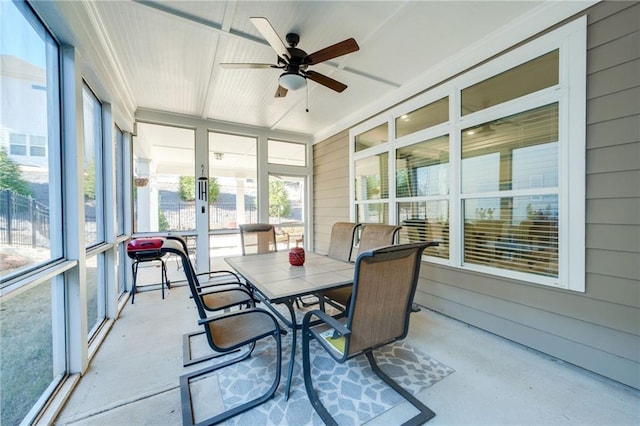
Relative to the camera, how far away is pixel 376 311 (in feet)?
4.64

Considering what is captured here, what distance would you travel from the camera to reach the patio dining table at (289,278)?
1.68 m

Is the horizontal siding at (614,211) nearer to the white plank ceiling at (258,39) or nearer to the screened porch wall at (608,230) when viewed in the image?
the screened porch wall at (608,230)

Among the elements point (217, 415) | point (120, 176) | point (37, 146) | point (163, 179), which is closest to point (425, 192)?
point (217, 415)

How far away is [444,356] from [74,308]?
117 inches

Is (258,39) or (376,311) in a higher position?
(258,39)

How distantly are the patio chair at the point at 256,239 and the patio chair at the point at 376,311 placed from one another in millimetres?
1931

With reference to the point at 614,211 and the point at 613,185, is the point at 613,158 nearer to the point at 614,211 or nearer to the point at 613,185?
the point at 613,185

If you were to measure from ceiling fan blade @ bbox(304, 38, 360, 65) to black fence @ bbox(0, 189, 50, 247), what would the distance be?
7.28 feet

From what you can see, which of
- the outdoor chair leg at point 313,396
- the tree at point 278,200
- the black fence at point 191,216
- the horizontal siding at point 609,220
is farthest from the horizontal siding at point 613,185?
the black fence at point 191,216

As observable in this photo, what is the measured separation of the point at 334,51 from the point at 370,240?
188 cm

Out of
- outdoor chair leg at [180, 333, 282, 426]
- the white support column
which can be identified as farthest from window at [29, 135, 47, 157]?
the white support column

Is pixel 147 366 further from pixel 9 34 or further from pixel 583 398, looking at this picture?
pixel 583 398

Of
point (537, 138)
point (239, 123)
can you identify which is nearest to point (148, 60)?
point (239, 123)

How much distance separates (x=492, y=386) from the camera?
5.81 feet
